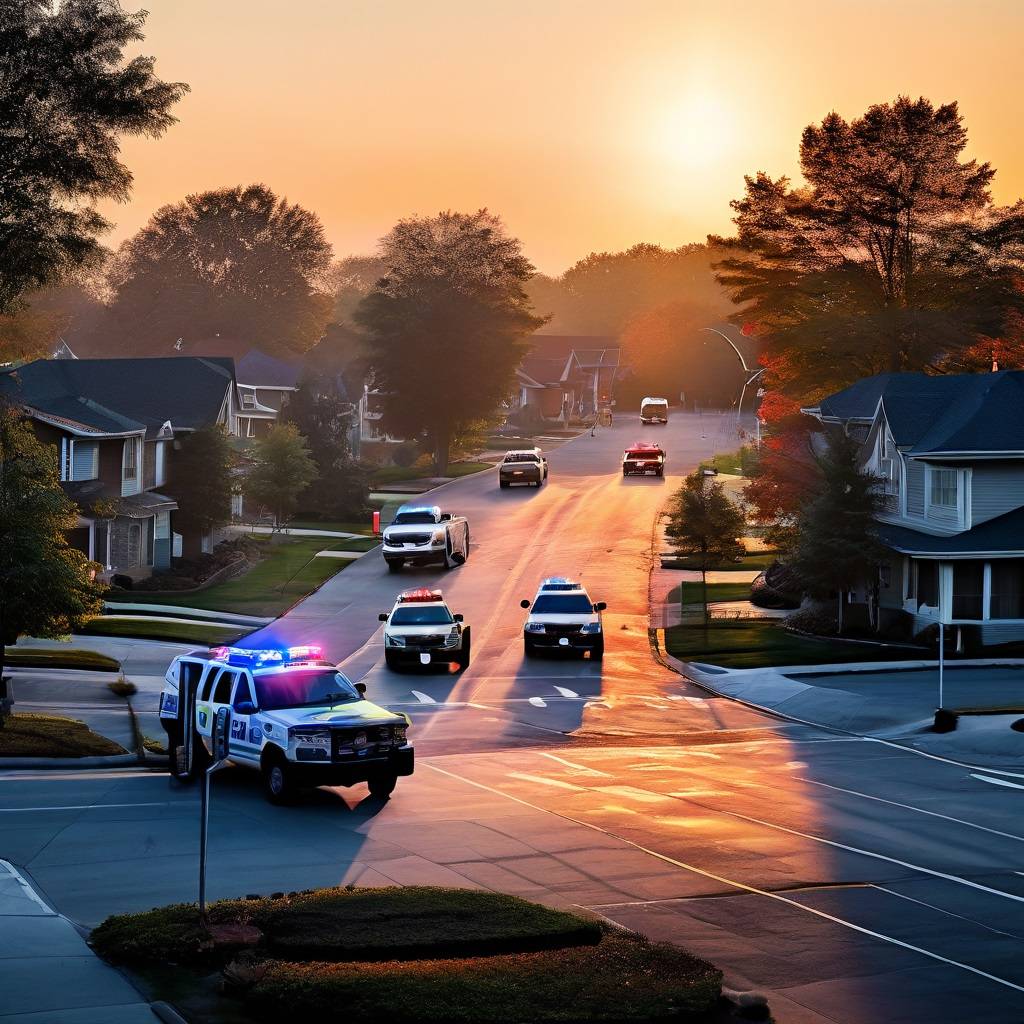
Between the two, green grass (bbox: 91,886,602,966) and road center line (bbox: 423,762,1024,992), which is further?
road center line (bbox: 423,762,1024,992)

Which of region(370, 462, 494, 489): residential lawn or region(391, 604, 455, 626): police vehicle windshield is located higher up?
region(370, 462, 494, 489): residential lawn

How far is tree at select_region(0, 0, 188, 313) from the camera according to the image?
43.9m

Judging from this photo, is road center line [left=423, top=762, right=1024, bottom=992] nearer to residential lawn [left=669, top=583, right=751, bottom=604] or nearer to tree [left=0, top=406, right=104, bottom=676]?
tree [left=0, top=406, right=104, bottom=676]

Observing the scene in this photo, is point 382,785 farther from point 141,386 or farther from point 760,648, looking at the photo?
point 141,386

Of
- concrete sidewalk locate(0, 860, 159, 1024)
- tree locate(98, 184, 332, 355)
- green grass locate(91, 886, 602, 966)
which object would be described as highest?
tree locate(98, 184, 332, 355)

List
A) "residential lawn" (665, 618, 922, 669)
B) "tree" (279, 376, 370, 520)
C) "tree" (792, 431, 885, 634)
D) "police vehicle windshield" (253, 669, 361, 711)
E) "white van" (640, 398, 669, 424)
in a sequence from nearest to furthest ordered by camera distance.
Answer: "police vehicle windshield" (253, 669, 361, 711)
"residential lawn" (665, 618, 922, 669)
"tree" (792, 431, 885, 634)
"tree" (279, 376, 370, 520)
"white van" (640, 398, 669, 424)

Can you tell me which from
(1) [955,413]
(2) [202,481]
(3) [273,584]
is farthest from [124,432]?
(1) [955,413]

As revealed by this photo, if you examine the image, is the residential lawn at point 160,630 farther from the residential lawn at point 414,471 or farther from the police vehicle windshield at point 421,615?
the residential lawn at point 414,471

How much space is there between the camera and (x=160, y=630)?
152 feet

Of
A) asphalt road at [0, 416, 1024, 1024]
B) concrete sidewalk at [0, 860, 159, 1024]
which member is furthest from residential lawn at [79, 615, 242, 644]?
concrete sidewalk at [0, 860, 159, 1024]

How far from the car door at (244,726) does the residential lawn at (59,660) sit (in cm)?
1715

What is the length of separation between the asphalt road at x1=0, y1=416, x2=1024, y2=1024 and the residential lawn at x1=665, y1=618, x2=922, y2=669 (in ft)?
24.4

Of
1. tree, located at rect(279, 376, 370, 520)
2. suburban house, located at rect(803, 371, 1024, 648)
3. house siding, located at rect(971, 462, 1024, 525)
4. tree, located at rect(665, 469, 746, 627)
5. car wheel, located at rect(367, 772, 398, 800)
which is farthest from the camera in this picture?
tree, located at rect(279, 376, 370, 520)

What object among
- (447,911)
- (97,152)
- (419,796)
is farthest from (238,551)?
(447,911)
